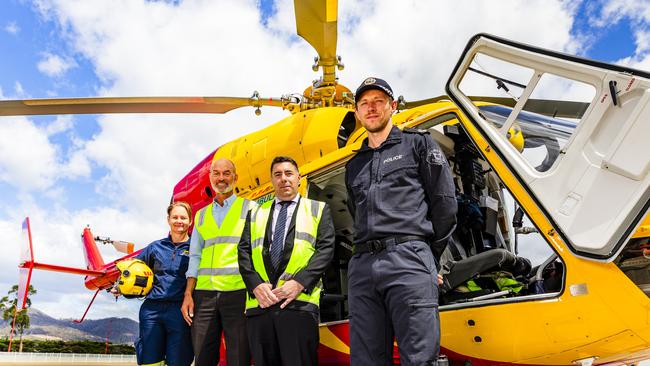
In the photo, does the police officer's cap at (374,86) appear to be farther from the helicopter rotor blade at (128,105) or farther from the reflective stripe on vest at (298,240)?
the helicopter rotor blade at (128,105)

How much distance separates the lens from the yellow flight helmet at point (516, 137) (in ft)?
10.0

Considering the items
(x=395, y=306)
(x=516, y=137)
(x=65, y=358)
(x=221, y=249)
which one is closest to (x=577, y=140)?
(x=516, y=137)

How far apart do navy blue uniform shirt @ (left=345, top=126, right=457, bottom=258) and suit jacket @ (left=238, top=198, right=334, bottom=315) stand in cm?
55

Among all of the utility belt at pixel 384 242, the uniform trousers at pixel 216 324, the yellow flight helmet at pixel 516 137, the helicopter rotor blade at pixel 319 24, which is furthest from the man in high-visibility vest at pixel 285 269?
the helicopter rotor blade at pixel 319 24

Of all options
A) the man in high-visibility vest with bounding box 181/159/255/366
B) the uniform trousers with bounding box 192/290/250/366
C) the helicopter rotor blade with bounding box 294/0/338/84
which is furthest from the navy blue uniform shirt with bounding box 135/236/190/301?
the helicopter rotor blade with bounding box 294/0/338/84

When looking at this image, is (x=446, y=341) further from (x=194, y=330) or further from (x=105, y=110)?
(x=105, y=110)

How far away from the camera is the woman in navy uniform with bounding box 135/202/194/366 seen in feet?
12.7

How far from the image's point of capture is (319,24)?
16.0 feet

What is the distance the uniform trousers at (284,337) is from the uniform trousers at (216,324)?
0.35 meters

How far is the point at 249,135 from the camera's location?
20.6 ft

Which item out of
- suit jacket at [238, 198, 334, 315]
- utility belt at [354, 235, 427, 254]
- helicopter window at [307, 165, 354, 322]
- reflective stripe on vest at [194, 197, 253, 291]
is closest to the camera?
utility belt at [354, 235, 427, 254]

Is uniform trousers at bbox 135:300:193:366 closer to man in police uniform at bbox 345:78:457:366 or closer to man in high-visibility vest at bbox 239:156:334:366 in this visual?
man in high-visibility vest at bbox 239:156:334:366

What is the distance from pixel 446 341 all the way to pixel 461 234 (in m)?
1.53

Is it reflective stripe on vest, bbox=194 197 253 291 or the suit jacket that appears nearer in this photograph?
the suit jacket
